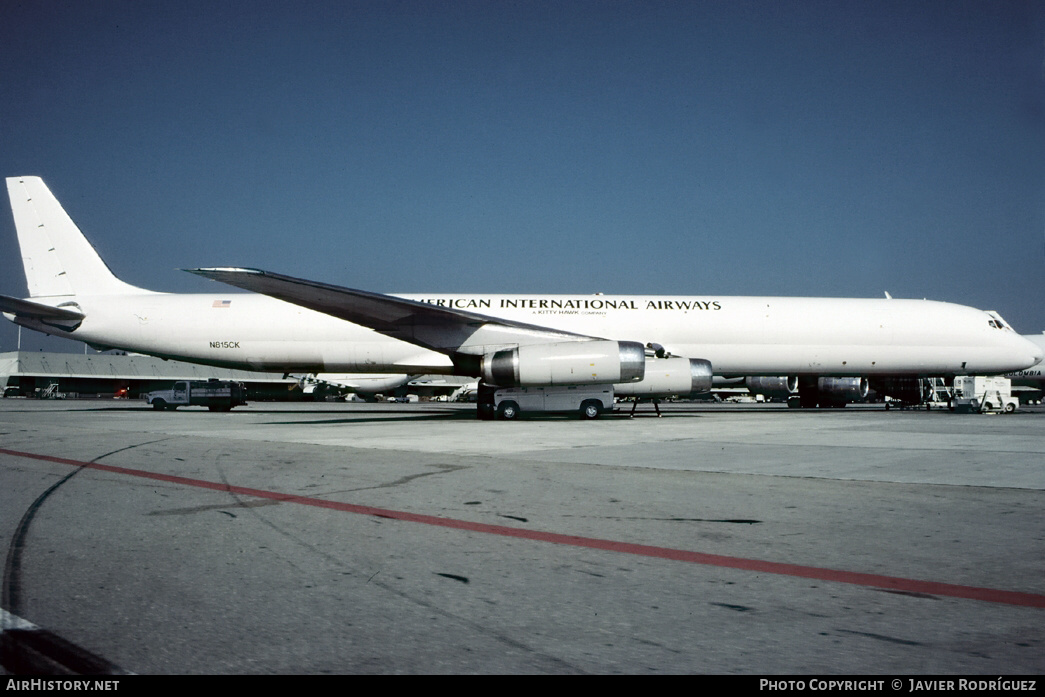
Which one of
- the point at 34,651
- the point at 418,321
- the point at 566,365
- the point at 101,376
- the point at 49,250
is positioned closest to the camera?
the point at 34,651

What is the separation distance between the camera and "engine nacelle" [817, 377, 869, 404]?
89.7 feet

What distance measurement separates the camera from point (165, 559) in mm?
4066

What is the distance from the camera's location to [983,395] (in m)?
25.1

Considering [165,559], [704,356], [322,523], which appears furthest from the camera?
[704,356]

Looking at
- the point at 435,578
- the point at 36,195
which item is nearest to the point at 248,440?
the point at 435,578

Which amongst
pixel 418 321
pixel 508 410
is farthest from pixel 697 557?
pixel 418 321

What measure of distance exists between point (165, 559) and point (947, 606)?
3.84m

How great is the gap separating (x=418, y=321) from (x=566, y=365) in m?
3.93

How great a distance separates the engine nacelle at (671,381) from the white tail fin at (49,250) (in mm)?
15740

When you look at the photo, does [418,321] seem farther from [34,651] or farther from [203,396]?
[203,396]

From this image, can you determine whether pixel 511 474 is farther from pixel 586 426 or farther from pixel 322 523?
pixel 586 426

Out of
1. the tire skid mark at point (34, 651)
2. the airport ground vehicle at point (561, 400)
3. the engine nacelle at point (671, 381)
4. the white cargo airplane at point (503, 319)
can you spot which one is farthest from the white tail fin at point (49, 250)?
the tire skid mark at point (34, 651)

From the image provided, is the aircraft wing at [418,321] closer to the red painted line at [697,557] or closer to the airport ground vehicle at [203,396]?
the red painted line at [697,557]
